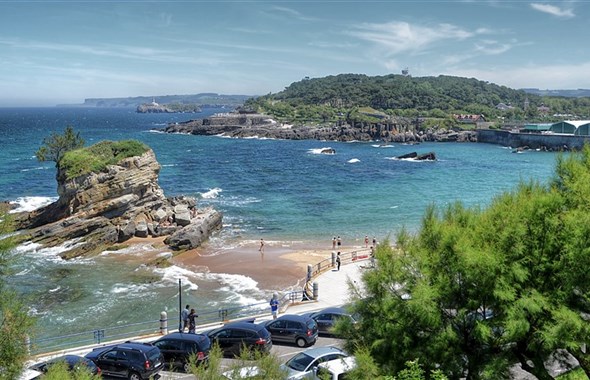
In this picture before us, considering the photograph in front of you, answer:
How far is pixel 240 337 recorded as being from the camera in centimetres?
2064

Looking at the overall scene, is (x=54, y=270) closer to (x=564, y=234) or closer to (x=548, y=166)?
(x=564, y=234)

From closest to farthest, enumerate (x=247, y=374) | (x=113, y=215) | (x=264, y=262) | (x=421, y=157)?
1. (x=247, y=374)
2. (x=264, y=262)
3. (x=113, y=215)
4. (x=421, y=157)

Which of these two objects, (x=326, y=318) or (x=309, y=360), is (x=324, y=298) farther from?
(x=309, y=360)

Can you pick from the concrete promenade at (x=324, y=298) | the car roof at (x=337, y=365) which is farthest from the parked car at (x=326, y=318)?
the car roof at (x=337, y=365)

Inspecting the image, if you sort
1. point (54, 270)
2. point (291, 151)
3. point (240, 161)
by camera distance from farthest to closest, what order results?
1. point (291, 151)
2. point (240, 161)
3. point (54, 270)

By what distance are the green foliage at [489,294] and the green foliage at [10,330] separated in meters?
8.47

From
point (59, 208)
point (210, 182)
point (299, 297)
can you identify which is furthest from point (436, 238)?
point (210, 182)

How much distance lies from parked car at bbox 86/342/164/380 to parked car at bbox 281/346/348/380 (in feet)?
14.9

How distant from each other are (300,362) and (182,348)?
455 cm

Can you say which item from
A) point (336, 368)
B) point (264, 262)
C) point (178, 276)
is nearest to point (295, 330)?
point (336, 368)

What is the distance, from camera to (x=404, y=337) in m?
13.5

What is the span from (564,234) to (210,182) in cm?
6896

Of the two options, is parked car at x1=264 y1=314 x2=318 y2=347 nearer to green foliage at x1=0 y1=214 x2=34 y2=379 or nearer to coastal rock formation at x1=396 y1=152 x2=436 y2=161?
green foliage at x1=0 y1=214 x2=34 y2=379

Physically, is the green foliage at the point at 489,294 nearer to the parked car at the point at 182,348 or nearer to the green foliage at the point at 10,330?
the parked car at the point at 182,348
